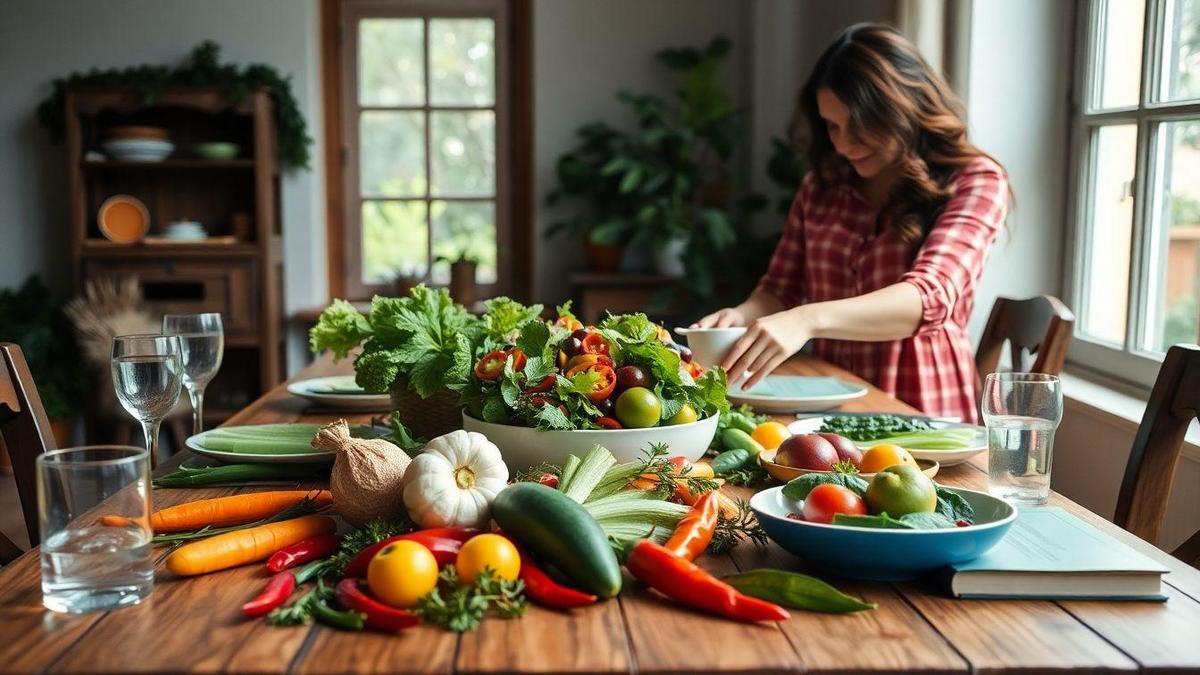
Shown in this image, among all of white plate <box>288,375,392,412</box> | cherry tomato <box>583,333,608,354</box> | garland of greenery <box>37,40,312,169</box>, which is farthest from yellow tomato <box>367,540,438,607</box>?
garland of greenery <box>37,40,312,169</box>

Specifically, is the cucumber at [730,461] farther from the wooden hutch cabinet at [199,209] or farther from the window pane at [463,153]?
the window pane at [463,153]

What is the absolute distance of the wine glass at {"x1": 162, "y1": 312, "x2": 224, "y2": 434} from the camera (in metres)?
1.75

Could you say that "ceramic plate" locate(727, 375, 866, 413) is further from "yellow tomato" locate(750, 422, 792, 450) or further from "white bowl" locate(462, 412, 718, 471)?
"white bowl" locate(462, 412, 718, 471)

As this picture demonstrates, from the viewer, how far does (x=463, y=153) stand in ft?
16.1

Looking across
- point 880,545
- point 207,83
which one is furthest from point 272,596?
point 207,83

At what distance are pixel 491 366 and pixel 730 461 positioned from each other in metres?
0.33

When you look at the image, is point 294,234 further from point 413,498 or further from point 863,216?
point 413,498

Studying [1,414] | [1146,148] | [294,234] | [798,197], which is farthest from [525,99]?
[1,414]

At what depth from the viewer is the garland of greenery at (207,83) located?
4418 mm

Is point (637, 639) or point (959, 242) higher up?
point (959, 242)

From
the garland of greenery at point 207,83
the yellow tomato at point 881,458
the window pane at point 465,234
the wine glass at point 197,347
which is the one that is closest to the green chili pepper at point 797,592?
the yellow tomato at point 881,458

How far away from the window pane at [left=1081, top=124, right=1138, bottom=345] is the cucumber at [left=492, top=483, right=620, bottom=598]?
2.01m

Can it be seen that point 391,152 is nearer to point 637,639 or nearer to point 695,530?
point 695,530

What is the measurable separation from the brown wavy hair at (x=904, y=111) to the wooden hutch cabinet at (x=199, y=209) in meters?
2.78
